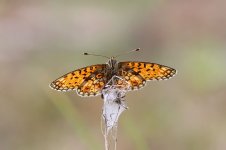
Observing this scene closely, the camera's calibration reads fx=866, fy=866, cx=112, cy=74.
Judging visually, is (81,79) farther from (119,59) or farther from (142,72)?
(119,59)

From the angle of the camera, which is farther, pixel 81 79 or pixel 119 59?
pixel 119 59

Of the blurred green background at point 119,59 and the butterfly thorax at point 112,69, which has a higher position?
the butterfly thorax at point 112,69

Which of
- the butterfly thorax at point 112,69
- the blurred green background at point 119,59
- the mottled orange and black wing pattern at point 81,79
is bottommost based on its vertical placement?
the blurred green background at point 119,59

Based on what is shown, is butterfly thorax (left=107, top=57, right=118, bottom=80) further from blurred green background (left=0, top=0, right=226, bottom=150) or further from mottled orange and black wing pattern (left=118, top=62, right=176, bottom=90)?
blurred green background (left=0, top=0, right=226, bottom=150)

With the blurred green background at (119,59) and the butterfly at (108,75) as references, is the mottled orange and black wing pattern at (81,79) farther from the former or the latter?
the blurred green background at (119,59)

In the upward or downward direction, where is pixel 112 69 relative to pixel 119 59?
upward

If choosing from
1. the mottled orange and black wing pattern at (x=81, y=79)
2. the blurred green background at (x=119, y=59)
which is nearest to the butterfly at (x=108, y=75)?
the mottled orange and black wing pattern at (x=81, y=79)

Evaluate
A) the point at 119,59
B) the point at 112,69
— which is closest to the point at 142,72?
the point at 112,69
